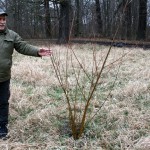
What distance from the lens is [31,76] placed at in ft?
23.8

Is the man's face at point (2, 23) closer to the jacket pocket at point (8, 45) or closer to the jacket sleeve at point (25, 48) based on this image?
the jacket pocket at point (8, 45)

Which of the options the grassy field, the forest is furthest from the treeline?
the grassy field

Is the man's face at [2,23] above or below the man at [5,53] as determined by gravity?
above

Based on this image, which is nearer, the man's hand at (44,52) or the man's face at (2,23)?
the man's face at (2,23)

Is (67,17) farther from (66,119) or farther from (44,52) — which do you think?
Result: (44,52)

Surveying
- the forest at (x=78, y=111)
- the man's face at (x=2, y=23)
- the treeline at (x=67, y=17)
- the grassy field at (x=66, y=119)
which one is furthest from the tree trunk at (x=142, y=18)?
the man's face at (x=2, y=23)

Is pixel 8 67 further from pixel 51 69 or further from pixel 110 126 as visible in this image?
pixel 51 69

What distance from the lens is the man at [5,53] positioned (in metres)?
3.77

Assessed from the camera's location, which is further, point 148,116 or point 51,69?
point 51,69

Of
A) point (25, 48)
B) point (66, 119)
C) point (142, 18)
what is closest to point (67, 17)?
point (142, 18)

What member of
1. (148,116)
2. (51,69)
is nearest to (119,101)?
(148,116)

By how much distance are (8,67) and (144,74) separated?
4502mm

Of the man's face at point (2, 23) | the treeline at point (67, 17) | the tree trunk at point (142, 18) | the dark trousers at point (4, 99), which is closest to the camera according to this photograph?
the man's face at point (2, 23)

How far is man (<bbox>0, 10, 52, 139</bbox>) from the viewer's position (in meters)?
3.77
